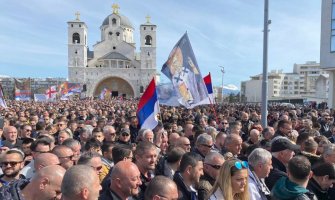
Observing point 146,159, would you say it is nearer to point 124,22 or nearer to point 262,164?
point 262,164

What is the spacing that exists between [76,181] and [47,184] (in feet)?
1.22

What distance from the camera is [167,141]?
756cm

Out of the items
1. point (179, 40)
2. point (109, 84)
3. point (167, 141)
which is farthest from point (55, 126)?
point (109, 84)

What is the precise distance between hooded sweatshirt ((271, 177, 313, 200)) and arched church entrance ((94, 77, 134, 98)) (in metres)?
72.5

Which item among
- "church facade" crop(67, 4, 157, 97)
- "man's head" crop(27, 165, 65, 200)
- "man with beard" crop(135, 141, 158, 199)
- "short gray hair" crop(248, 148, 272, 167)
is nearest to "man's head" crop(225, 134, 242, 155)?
"short gray hair" crop(248, 148, 272, 167)

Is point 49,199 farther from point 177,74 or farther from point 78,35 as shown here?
point 78,35

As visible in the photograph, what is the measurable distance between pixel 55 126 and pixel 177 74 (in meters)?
3.58

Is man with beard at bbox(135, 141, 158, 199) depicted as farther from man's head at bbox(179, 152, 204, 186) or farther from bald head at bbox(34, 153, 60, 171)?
bald head at bbox(34, 153, 60, 171)

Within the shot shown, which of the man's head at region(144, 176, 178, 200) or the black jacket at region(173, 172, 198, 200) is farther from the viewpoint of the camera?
the black jacket at region(173, 172, 198, 200)

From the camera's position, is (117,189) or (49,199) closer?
(49,199)

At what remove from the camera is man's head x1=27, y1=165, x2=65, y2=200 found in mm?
2855

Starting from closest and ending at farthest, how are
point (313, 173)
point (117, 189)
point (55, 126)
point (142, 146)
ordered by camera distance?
point (117, 189), point (313, 173), point (142, 146), point (55, 126)

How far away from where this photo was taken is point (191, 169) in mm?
4031

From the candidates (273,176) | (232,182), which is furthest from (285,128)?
(232,182)
